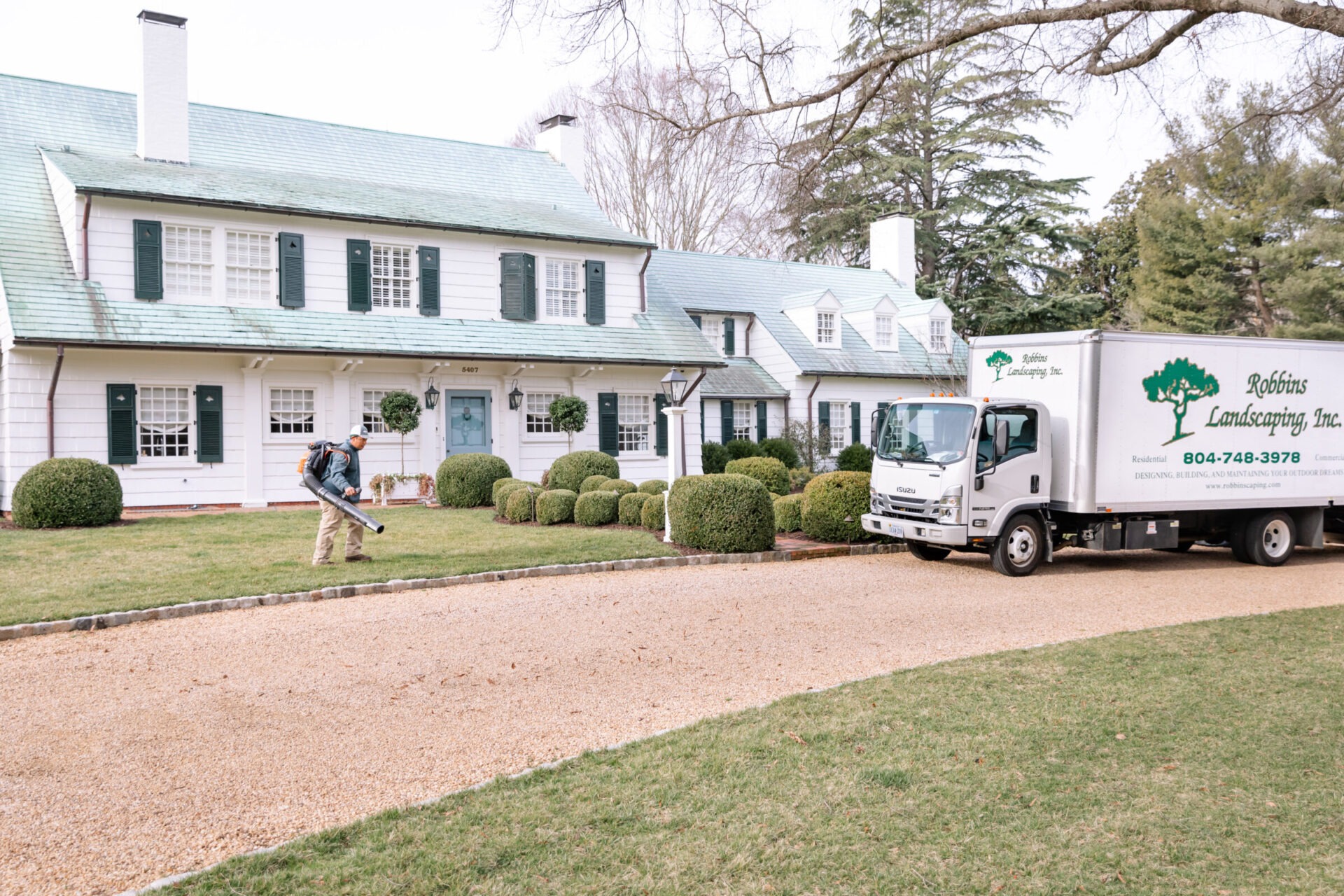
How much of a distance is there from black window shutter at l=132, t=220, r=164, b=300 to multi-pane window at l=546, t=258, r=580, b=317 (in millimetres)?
8180

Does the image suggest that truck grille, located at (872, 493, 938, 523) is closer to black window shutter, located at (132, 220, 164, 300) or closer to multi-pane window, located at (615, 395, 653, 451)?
multi-pane window, located at (615, 395, 653, 451)

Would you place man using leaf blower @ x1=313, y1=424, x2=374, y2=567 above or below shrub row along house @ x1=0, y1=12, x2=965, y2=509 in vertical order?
below

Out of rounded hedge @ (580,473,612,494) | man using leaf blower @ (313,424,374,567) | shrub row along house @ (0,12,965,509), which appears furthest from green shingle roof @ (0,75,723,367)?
man using leaf blower @ (313,424,374,567)

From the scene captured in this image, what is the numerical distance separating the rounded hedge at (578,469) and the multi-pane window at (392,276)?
18.6 ft

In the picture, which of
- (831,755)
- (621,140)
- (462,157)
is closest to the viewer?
(831,755)

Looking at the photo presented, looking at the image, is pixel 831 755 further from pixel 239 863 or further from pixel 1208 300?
pixel 1208 300

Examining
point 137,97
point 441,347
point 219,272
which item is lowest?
point 441,347

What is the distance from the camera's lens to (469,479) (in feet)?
64.0

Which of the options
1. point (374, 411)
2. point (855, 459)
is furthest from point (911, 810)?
point (855, 459)

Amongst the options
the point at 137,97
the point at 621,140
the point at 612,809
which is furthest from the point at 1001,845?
the point at 621,140

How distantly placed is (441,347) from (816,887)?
61.0ft

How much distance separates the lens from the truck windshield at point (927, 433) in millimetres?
12727

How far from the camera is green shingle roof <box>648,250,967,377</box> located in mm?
30297

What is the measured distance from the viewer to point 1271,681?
7457 millimetres
